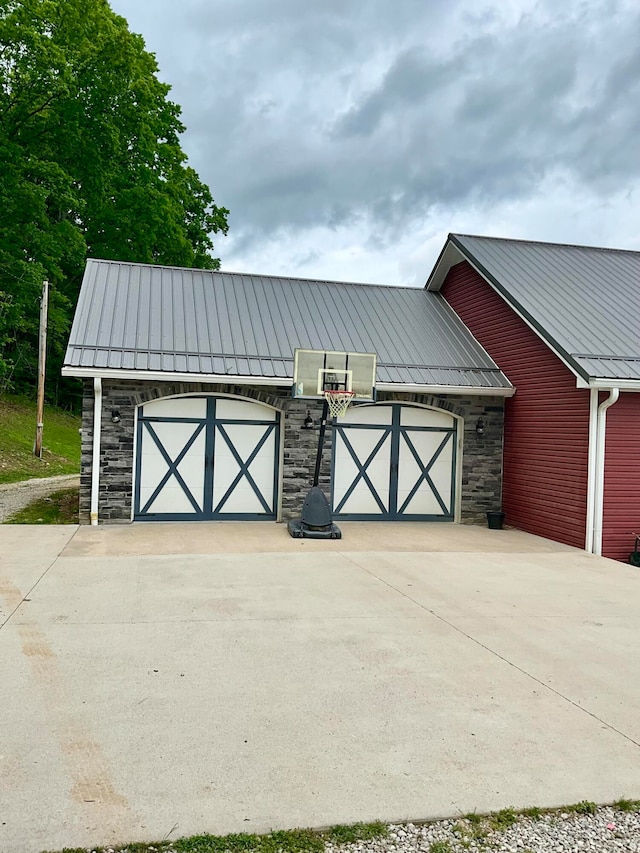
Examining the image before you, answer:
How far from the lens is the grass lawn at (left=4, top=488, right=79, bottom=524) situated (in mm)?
11238

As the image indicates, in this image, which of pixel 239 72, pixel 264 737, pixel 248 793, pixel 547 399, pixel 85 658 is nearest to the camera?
pixel 248 793

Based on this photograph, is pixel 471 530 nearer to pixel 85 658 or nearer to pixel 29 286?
pixel 85 658

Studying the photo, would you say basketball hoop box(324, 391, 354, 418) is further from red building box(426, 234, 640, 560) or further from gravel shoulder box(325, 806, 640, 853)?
gravel shoulder box(325, 806, 640, 853)

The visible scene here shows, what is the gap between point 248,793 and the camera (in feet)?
10.2

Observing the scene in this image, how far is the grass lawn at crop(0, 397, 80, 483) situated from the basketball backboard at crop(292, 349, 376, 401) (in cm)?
1032

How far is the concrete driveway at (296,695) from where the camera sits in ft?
10.2

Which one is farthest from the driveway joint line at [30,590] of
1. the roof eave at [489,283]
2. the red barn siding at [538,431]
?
the roof eave at [489,283]

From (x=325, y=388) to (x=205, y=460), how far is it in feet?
8.14

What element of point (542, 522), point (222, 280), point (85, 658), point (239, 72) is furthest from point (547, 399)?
point (239, 72)

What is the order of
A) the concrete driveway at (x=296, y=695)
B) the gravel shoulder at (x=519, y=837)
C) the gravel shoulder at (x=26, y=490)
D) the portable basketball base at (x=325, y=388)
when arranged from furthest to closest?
1. the gravel shoulder at (x=26, y=490)
2. the portable basketball base at (x=325, y=388)
3. the concrete driveway at (x=296, y=695)
4. the gravel shoulder at (x=519, y=837)

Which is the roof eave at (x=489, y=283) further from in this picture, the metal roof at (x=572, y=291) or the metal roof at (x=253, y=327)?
the metal roof at (x=253, y=327)

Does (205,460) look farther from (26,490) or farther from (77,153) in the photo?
(77,153)

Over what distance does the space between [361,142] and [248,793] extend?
18.6 metres

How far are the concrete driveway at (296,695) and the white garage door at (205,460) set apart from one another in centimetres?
307
